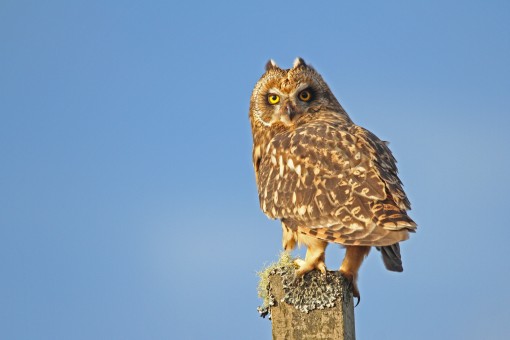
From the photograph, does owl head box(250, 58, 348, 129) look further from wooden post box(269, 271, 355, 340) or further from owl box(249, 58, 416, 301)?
wooden post box(269, 271, 355, 340)

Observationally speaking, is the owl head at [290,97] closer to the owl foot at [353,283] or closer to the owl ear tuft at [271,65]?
the owl ear tuft at [271,65]

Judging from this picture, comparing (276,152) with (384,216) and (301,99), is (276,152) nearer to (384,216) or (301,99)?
(301,99)

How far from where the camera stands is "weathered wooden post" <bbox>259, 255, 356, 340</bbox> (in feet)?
18.3

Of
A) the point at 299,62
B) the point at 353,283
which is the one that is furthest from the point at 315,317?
the point at 299,62

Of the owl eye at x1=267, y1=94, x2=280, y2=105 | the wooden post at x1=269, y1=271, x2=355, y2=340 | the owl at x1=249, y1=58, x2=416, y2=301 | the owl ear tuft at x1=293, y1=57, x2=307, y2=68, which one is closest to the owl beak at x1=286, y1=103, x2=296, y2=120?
the owl at x1=249, y1=58, x2=416, y2=301

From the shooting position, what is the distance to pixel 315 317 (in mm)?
5625

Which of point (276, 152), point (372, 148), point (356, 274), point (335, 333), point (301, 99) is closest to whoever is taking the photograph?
point (335, 333)

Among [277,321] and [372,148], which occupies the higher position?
[372,148]

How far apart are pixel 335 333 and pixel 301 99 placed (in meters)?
4.03

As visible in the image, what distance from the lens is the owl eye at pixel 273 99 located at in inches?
353

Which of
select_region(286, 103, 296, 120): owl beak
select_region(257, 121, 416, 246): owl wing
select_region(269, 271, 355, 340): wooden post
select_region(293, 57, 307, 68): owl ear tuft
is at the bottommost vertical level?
select_region(269, 271, 355, 340): wooden post

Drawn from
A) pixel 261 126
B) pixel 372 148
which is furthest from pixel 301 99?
pixel 372 148

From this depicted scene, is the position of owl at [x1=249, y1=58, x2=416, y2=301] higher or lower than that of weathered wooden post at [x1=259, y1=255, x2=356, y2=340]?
higher

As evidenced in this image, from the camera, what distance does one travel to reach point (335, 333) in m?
5.50
